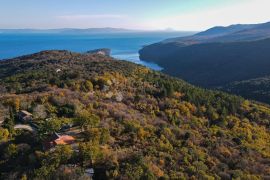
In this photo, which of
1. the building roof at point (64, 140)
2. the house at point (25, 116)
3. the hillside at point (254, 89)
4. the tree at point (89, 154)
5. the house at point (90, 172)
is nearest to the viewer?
the house at point (90, 172)

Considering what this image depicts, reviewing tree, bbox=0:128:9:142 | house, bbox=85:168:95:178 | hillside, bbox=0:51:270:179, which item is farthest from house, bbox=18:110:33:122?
house, bbox=85:168:95:178

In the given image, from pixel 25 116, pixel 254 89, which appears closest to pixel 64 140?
pixel 25 116

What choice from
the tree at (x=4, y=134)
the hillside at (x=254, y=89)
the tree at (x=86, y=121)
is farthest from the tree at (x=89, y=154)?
the hillside at (x=254, y=89)

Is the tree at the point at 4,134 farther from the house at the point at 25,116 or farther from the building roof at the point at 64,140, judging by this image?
the building roof at the point at 64,140

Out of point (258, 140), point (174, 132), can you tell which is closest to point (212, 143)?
point (174, 132)

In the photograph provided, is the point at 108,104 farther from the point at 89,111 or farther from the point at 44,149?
the point at 44,149

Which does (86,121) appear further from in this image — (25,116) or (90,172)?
(90,172)

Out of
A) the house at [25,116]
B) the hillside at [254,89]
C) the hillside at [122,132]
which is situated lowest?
the hillside at [254,89]
